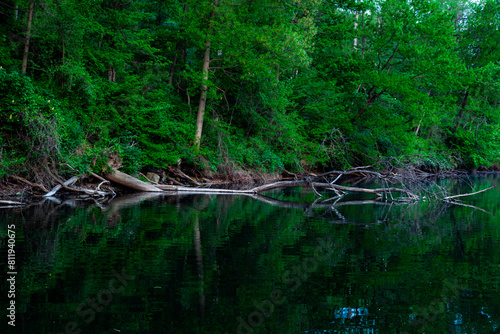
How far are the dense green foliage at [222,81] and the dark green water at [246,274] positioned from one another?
5985mm

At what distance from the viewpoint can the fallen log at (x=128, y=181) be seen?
17.2 metres

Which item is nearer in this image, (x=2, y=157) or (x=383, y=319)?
(x=383, y=319)

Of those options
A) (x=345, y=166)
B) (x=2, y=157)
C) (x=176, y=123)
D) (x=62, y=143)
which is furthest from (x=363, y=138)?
(x=2, y=157)

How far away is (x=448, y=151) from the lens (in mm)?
38125

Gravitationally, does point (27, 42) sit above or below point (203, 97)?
above

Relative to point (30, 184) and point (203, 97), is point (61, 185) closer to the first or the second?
point (30, 184)

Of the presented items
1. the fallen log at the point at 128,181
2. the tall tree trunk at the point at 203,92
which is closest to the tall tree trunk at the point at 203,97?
the tall tree trunk at the point at 203,92

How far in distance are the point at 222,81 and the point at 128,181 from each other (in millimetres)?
9924

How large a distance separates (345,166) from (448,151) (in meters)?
15.3

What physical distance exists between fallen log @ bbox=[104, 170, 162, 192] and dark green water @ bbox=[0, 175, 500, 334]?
18.5 feet

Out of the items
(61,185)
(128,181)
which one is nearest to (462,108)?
(128,181)

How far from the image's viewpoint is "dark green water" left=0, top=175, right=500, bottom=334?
15.2ft

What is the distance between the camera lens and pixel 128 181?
17391mm

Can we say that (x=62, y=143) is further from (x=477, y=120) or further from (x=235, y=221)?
(x=477, y=120)
